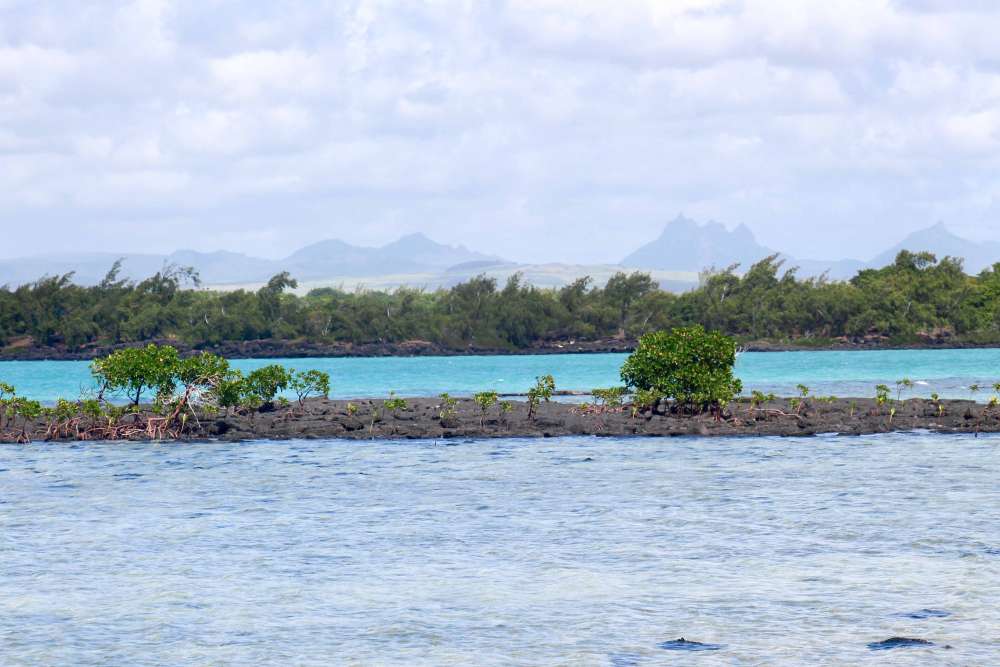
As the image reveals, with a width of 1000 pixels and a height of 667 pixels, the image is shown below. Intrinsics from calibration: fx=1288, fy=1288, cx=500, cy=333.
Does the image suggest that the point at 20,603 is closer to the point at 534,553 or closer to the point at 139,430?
the point at 534,553

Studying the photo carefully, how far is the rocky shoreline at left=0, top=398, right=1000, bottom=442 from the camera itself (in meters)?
48.2

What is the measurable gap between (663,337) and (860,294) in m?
126

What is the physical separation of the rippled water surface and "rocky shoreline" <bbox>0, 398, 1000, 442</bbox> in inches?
299

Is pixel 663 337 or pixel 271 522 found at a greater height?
pixel 663 337

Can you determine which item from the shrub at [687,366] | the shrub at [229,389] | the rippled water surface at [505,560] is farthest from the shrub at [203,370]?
the shrub at [687,366]

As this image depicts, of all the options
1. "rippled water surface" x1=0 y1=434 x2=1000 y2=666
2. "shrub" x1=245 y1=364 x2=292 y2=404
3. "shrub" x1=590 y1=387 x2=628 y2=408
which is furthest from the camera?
"shrub" x1=245 y1=364 x2=292 y2=404

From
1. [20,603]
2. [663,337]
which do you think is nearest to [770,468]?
[663,337]

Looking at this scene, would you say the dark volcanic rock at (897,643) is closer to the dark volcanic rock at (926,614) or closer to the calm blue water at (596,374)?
the dark volcanic rock at (926,614)

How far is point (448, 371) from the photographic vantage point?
124250 mm

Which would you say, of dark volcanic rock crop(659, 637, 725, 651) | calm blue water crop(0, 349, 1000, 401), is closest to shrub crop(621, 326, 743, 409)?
calm blue water crop(0, 349, 1000, 401)

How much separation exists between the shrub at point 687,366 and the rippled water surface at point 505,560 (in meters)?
8.39

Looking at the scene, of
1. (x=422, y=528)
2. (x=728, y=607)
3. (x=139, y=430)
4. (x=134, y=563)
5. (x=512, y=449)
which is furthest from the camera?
(x=139, y=430)

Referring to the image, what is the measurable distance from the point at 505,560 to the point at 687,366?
86.0ft

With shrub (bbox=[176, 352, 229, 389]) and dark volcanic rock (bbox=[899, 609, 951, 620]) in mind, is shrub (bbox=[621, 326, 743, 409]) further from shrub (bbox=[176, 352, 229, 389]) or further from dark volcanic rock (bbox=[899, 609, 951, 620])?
dark volcanic rock (bbox=[899, 609, 951, 620])
